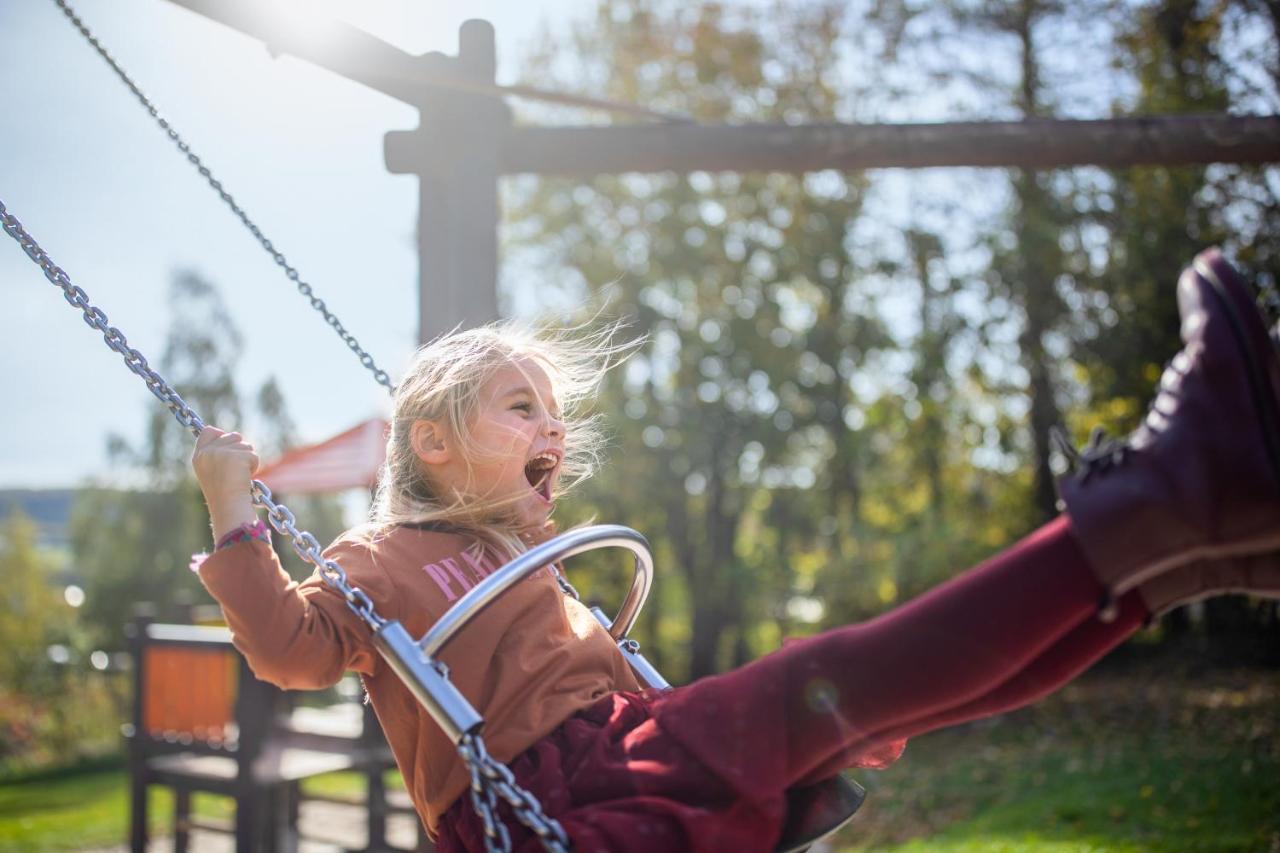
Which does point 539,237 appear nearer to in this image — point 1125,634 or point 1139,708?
point 1139,708

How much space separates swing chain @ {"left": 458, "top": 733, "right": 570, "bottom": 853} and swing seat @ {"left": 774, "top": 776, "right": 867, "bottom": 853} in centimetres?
33

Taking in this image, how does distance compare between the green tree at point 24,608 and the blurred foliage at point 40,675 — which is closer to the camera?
the blurred foliage at point 40,675

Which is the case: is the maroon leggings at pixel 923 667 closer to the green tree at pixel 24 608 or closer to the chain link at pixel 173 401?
the chain link at pixel 173 401

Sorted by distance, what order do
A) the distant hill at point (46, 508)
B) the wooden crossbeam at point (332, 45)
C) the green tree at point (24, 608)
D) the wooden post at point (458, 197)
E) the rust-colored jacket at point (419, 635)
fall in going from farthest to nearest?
1. the distant hill at point (46, 508)
2. the green tree at point (24, 608)
3. the wooden post at point (458, 197)
4. the wooden crossbeam at point (332, 45)
5. the rust-colored jacket at point (419, 635)

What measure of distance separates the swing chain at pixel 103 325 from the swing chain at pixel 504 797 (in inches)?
27.6

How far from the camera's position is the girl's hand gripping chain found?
171cm

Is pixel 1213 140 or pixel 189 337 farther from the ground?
pixel 189 337

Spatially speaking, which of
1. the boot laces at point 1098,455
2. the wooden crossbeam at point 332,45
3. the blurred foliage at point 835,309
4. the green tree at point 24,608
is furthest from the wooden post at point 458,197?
the green tree at point 24,608

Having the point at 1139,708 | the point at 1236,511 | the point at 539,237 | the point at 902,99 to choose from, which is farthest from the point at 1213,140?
the point at 539,237

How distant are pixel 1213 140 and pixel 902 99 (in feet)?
26.2

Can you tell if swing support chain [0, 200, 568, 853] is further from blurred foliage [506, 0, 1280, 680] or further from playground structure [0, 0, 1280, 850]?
blurred foliage [506, 0, 1280, 680]

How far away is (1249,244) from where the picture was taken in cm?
756

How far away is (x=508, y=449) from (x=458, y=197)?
4.41 feet

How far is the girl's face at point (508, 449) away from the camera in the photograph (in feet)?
6.68
